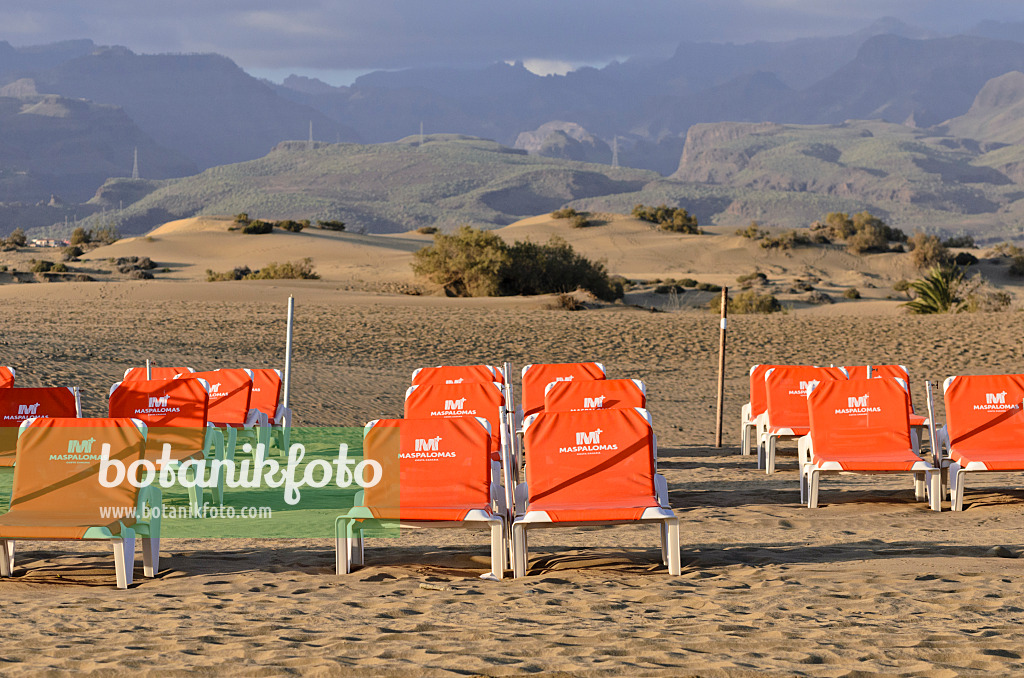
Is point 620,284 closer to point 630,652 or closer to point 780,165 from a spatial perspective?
point 630,652

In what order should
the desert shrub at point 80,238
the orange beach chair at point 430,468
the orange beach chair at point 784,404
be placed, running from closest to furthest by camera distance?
the orange beach chair at point 430,468 < the orange beach chair at point 784,404 < the desert shrub at point 80,238

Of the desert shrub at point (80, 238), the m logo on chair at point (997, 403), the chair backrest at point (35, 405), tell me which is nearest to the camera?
the m logo on chair at point (997, 403)

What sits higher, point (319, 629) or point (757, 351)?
point (757, 351)

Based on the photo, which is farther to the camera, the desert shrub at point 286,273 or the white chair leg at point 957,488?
the desert shrub at point 286,273

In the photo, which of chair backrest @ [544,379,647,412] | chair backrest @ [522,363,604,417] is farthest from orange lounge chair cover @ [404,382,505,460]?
chair backrest @ [522,363,604,417]

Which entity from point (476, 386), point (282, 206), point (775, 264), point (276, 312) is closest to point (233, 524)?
point (476, 386)

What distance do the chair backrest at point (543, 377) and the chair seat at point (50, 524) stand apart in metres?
4.81

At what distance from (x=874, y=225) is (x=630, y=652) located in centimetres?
5665

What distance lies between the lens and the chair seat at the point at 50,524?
5.90m

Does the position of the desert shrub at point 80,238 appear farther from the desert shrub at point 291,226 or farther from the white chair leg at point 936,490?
the white chair leg at point 936,490

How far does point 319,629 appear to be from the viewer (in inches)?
189

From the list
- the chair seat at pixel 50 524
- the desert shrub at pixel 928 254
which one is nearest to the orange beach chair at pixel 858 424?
the chair seat at pixel 50 524

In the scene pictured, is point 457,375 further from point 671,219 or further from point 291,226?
point 671,219

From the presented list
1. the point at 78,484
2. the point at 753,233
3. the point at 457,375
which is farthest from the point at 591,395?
the point at 753,233
